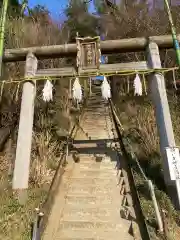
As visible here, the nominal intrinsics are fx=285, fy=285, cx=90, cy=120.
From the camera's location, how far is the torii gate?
776 cm

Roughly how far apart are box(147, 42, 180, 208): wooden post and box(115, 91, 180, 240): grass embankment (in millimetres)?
276

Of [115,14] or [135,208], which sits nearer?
[135,208]

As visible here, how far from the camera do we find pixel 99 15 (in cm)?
2020

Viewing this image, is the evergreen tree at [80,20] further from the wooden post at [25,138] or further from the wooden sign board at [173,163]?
the wooden sign board at [173,163]

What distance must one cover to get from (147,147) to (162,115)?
82.7 inches

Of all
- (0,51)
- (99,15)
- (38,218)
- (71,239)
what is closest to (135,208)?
(71,239)

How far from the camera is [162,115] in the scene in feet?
25.6

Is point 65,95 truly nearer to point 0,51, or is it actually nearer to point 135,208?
point 0,51

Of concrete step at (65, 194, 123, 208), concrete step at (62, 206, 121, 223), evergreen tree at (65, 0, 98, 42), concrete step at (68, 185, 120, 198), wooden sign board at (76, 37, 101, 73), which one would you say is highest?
evergreen tree at (65, 0, 98, 42)

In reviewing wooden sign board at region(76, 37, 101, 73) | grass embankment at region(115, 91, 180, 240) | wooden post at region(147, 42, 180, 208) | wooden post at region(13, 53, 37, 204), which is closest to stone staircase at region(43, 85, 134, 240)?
grass embankment at region(115, 91, 180, 240)

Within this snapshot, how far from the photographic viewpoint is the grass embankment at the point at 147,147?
6438 mm

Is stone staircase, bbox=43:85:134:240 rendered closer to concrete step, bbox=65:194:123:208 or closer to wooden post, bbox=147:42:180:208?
concrete step, bbox=65:194:123:208

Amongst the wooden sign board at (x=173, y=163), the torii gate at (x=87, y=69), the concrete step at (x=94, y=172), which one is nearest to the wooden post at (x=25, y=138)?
the torii gate at (x=87, y=69)

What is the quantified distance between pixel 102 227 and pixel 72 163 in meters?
3.62
